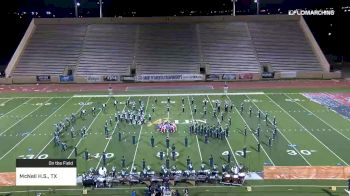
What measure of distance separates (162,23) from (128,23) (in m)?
3.33

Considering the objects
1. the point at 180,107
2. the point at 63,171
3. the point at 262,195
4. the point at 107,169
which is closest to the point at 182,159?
the point at 107,169

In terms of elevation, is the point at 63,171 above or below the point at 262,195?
above

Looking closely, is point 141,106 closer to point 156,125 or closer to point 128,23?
point 156,125

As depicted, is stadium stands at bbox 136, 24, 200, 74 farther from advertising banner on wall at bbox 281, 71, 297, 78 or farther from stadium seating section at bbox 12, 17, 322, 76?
advertising banner on wall at bbox 281, 71, 297, 78

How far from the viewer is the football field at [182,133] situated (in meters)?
15.0

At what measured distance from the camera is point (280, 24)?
135 feet

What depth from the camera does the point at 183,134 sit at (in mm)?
18125

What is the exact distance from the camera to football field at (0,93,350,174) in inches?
590

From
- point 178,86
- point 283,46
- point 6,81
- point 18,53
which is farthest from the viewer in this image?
point 283,46

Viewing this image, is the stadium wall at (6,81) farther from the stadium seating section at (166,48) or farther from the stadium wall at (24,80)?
the stadium seating section at (166,48)

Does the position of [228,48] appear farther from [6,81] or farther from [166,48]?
[6,81]

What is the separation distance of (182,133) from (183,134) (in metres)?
0.15

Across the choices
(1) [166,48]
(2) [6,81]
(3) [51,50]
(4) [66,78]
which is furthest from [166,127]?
(3) [51,50]

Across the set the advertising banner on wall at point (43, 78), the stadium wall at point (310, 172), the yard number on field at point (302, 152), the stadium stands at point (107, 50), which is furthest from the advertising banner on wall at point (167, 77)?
the stadium wall at point (310, 172)
